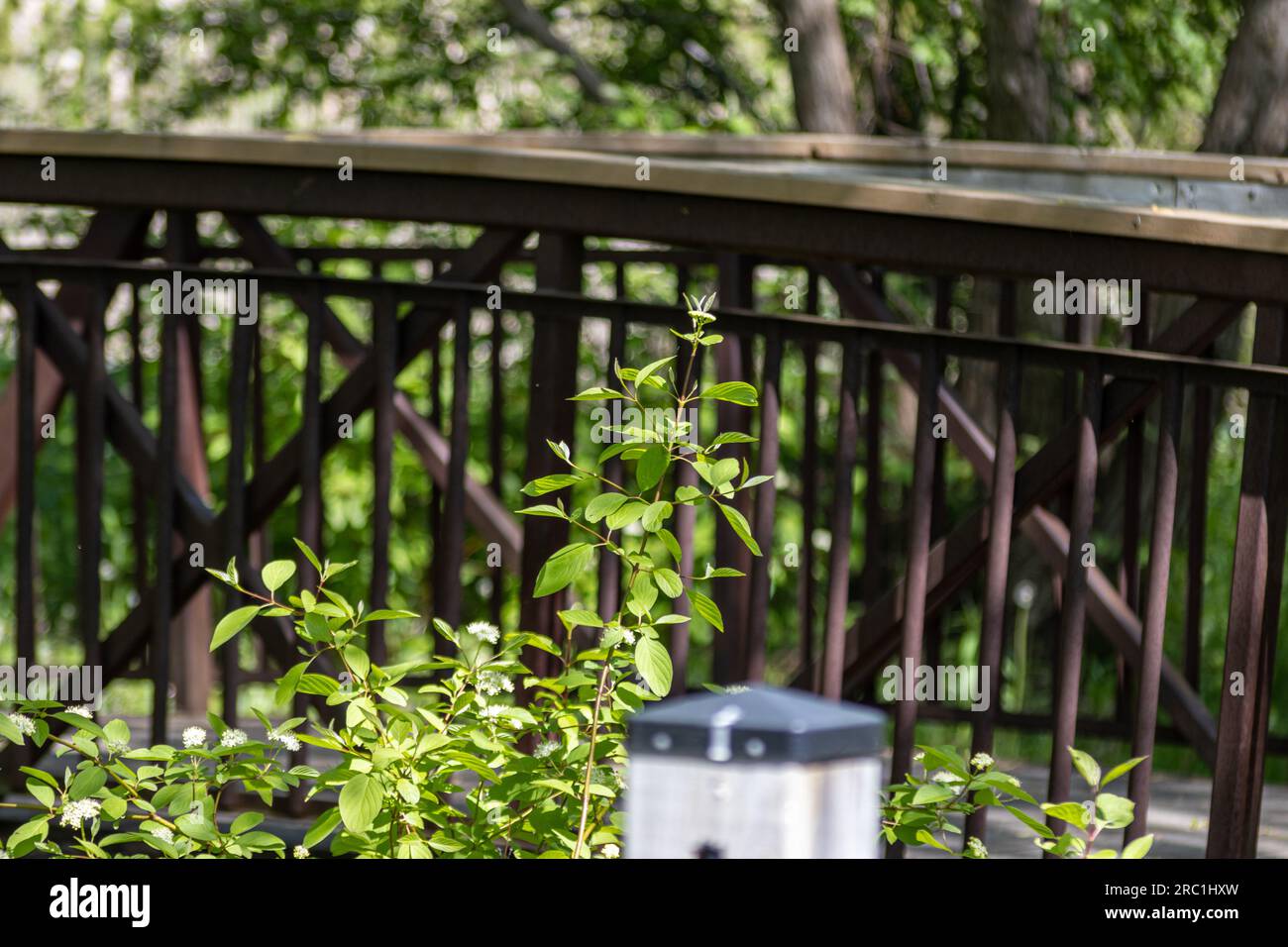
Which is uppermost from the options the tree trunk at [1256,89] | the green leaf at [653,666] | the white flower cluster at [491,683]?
A: the tree trunk at [1256,89]

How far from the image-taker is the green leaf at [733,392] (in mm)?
2008

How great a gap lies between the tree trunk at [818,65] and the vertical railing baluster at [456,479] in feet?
15.7

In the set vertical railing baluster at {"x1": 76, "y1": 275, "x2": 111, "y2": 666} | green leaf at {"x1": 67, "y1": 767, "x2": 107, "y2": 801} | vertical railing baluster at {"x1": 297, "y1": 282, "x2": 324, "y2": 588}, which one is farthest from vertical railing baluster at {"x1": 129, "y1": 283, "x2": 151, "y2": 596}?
green leaf at {"x1": 67, "y1": 767, "x2": 107, "y2": 801}

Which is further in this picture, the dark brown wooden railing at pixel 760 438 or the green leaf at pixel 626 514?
the dark brown wooden railing at pixel 760 438

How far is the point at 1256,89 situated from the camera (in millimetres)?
6094

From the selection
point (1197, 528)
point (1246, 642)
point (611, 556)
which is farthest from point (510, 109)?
point (1246, 642)

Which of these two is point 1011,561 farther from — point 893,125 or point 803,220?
point 803,220

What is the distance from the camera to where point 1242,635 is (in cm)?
263

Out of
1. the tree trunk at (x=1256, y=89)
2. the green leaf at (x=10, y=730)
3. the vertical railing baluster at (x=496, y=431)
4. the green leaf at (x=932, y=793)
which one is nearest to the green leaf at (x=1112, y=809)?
the green leaf at (x=932, y=793)

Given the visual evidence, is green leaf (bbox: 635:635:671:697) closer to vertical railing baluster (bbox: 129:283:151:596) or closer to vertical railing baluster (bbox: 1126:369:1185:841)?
vertical railing baluster (bbox: 1126:369:1185:841)

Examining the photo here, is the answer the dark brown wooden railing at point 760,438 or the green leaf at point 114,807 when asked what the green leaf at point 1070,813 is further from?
the green leaf at point 114,807

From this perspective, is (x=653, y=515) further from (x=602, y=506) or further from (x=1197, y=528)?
(x=1197, y=528)

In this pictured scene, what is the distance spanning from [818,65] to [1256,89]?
2145 mm

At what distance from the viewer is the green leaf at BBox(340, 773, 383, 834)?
72.2 inches
